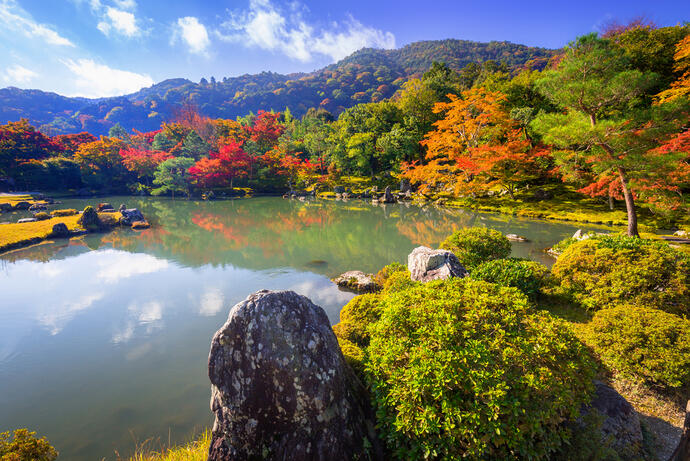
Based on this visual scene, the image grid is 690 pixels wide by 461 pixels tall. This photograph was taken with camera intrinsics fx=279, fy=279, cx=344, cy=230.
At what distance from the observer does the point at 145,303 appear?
9.24m

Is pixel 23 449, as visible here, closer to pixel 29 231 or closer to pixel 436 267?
pixel 436 267

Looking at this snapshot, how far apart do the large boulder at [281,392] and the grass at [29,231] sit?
2041 cm

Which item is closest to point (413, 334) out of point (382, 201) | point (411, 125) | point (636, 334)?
point (636, 334)

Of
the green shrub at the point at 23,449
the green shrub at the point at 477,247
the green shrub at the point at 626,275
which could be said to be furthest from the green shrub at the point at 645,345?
the green shrub at the point at 23,449

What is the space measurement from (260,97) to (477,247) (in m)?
155

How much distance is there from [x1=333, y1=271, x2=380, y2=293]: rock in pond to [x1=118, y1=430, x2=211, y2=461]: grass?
6042mm

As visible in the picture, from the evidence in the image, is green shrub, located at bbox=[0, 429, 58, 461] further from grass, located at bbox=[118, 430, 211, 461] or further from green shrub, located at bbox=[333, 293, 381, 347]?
green shrub, located at bbox=[333, 293, 381, 347]

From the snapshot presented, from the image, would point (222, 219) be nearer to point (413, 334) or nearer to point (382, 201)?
point (382, 201)

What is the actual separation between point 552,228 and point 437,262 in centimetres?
1511

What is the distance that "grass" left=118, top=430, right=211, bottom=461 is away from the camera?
3.70 meters

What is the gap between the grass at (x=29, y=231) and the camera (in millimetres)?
15656

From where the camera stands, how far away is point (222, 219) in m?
24.2

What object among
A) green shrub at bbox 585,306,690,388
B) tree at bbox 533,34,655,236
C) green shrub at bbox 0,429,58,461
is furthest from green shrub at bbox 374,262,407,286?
tree at bbox 533,34,655,236

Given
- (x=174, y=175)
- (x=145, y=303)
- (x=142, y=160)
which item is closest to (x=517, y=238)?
(x=145, y=303)
